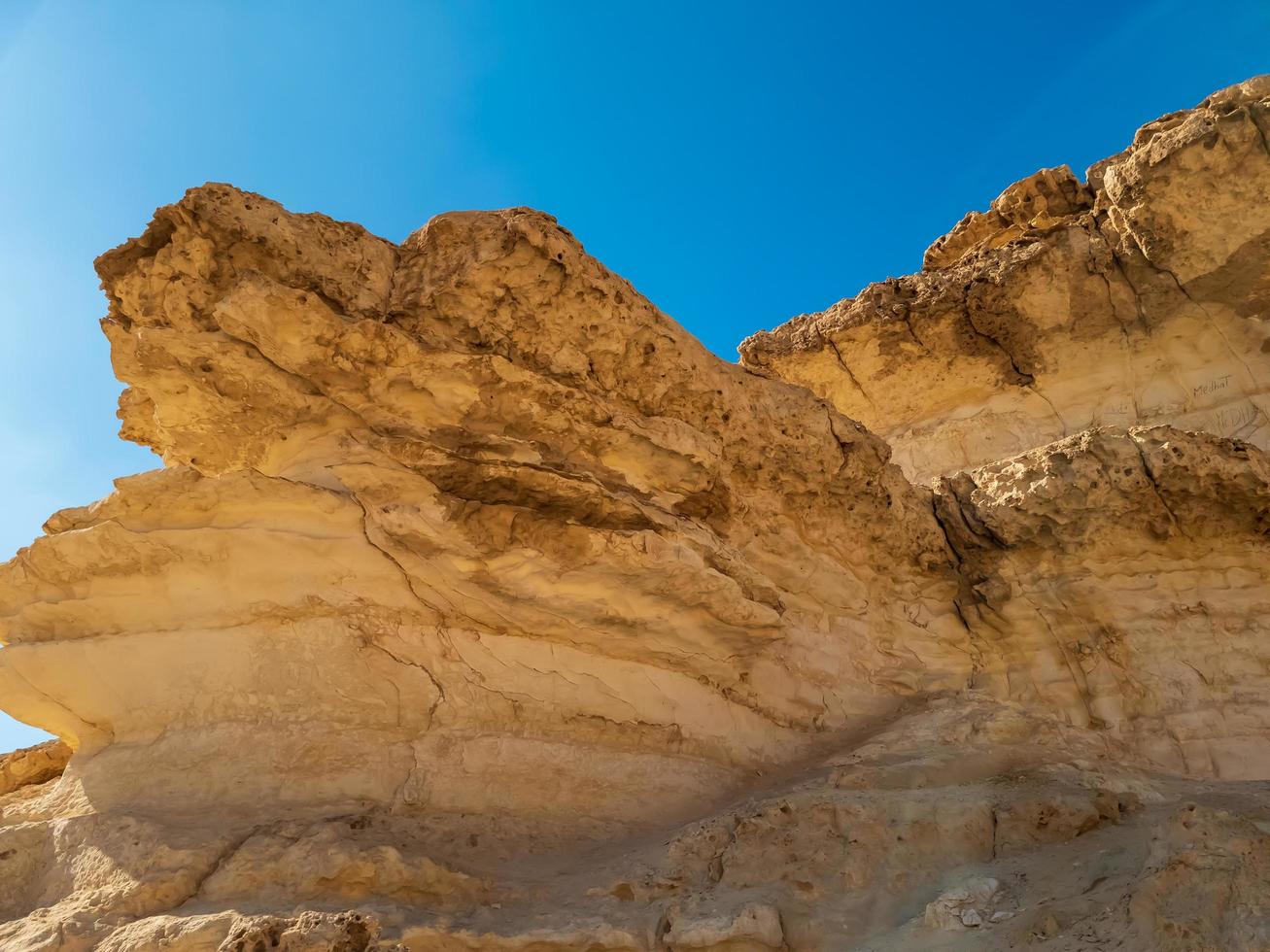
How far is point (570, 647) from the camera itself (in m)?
5.70

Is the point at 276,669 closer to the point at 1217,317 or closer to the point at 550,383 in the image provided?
the point at 550,383

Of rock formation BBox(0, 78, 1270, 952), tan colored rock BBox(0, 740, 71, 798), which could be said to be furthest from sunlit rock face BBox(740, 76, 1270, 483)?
tan colored rock BBox(0, 740, 71, 798)

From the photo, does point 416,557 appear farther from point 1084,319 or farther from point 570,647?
point 1084,319

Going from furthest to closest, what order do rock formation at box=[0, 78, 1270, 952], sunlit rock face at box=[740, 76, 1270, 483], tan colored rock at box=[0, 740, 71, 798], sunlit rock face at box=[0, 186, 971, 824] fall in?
sunlit rock face at box=[740, 76, 1270, 483] → tan colored rock at box=[0, 740, 71, 798] → sunlit rock face at box=[0, 186, 971, 824] → rock formation at box=[0, 78, 1270, 952]

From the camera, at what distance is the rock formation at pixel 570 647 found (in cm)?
391

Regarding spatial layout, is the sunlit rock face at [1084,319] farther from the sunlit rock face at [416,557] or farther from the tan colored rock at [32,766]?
the tan colored rock at [32,766]

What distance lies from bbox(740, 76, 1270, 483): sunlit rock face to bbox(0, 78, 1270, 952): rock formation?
3.58m

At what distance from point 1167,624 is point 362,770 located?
6.47 meters

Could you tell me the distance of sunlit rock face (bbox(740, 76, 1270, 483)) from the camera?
9.73 m

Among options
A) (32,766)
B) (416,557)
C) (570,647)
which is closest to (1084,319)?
(570,647)

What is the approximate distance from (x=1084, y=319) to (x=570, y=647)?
869cm

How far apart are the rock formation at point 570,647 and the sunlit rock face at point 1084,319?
3.58 meters

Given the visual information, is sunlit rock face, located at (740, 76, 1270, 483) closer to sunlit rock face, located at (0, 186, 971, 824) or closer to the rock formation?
the rock formation

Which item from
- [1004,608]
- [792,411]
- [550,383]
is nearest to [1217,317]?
[1004,608]
